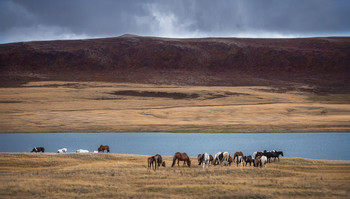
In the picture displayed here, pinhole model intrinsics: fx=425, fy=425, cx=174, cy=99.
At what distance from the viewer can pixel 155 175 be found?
21719 millimetres

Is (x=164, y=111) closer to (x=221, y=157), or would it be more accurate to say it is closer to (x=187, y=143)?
(x=187, y=143)

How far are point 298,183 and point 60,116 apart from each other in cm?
5622

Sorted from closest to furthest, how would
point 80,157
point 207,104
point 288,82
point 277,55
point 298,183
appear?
point 298,183, point 80,157, point 207,104, point 288,82, point 277,55

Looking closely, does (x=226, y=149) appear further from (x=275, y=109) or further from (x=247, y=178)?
(x=275, y=109)

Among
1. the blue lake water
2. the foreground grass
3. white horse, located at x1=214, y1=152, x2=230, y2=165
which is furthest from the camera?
the blue lake water

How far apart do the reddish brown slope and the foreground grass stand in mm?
107581

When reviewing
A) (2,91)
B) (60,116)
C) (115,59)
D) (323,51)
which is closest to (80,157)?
(60,116)

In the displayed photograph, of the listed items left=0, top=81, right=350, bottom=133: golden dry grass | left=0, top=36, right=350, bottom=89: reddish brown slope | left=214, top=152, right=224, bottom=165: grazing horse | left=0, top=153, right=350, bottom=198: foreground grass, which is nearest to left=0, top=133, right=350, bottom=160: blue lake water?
left=0, top=81, right=350, bottom=133: golden dry grass

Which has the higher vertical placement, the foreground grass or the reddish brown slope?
the reddish brown slope

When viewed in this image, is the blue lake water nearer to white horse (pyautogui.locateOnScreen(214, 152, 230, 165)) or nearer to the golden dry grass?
the golden dry grass

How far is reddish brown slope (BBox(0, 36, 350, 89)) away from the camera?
140 metres

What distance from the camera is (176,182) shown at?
19938 millimetres

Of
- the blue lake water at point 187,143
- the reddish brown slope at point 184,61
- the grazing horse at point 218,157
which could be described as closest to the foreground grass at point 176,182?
the grazing horse at point 218,157

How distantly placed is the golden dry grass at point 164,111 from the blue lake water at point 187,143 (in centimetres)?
516
